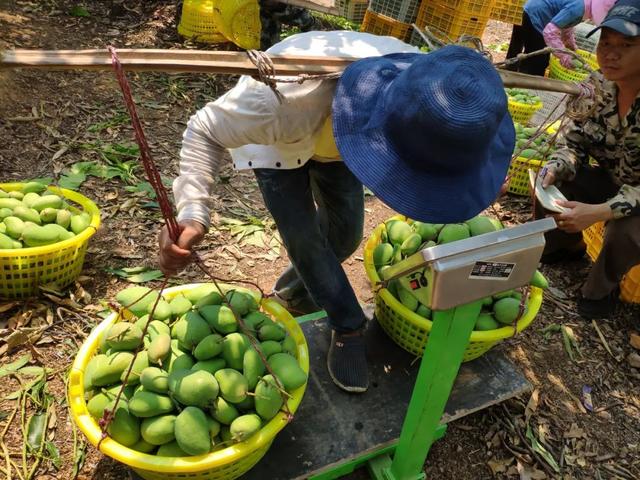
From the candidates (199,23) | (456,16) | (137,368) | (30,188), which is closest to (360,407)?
(137,368)

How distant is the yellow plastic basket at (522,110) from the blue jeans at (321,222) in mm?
3144

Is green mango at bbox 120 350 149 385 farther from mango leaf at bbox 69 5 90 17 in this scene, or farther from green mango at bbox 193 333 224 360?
mango leaf at bbox 69 5 90 17

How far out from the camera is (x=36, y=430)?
7.56 ft

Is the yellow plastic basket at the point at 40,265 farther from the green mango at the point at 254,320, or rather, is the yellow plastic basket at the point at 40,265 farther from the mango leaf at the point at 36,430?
the green mango at the point at 254,320

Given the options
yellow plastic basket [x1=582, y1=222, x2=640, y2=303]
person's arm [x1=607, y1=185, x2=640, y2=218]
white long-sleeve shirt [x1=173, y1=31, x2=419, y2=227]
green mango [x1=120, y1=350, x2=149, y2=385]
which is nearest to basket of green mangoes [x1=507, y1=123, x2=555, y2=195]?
yellow plastic basket [x1=582, y1=222, x2=640, y2=303]

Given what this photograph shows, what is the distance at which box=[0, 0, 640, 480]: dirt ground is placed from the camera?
8.07ft

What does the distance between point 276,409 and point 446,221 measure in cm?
90

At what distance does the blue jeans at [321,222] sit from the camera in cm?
219

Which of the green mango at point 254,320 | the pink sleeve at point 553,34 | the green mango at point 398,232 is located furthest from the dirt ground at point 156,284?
the pink sleeve at point 553,34

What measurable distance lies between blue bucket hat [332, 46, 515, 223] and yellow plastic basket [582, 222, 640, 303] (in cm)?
215

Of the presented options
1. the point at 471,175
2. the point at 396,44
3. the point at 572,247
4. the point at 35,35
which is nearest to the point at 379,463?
the point at 471,175

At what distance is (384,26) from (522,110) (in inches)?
100

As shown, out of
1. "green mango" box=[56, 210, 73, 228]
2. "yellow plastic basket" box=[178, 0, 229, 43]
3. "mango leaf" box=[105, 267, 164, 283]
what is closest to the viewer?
"green mango" box=[56, 210, 73, 228]

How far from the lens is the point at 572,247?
147 inches
